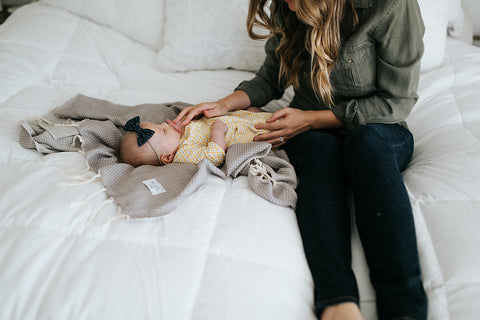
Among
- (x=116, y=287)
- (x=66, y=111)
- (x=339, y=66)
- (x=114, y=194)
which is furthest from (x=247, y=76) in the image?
(x=116, y=287)

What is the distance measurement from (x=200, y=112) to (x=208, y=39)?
547mm

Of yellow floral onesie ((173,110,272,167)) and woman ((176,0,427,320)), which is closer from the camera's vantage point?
woman ((176,0,427,320))

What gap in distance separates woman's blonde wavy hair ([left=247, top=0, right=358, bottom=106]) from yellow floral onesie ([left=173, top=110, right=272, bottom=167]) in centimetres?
21

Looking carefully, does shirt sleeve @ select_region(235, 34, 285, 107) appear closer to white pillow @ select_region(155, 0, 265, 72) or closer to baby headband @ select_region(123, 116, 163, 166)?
white pillow @ select_region(155, 0, 265, 72)

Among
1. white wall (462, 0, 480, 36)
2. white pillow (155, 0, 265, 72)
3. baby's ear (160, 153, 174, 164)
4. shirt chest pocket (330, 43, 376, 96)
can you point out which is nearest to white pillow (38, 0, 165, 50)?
white pillow (155, 0, 265, 72)

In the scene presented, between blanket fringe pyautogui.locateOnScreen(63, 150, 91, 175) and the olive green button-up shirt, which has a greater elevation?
the olive green button-up shirt

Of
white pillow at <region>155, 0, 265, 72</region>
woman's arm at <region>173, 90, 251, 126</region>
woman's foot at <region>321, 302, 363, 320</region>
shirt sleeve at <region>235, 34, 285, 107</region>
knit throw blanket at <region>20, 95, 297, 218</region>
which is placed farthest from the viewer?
white pillow at <region>155, 0, 265, 72</region>

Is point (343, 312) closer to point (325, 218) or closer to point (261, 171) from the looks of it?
point (325, 218)

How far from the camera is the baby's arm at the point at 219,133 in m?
1.00

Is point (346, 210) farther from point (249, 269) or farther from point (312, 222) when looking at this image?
point (249, 269)

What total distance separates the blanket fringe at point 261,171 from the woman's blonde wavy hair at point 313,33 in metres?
0.30

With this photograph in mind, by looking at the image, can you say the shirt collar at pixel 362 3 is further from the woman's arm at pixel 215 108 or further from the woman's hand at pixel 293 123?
the woman's arm at pixel 215 108

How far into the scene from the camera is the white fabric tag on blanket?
0.82 m

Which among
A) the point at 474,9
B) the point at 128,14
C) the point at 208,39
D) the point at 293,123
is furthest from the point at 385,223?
the point at 474,9
